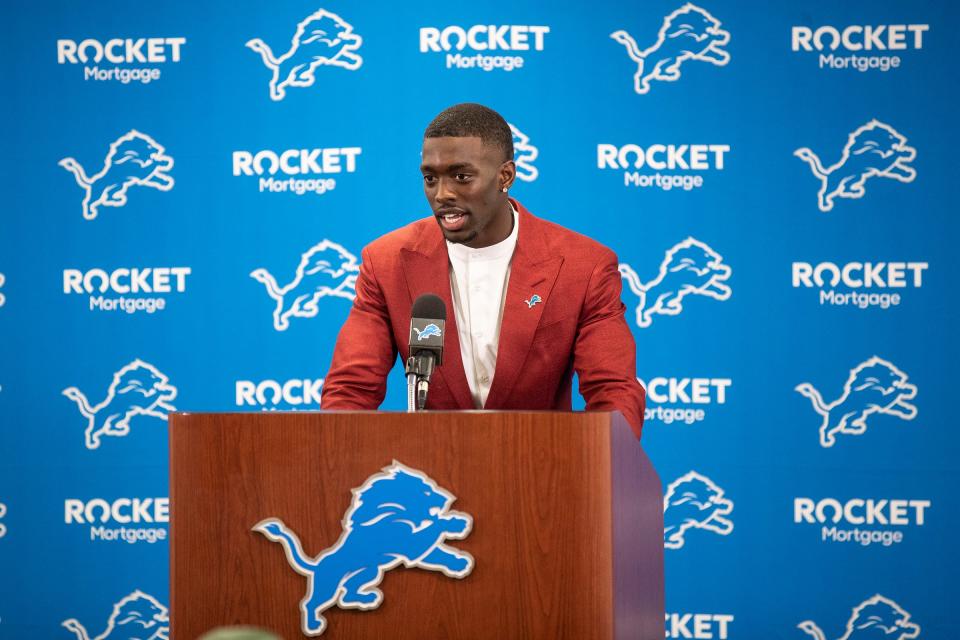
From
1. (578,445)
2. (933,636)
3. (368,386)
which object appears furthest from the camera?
(933,636)

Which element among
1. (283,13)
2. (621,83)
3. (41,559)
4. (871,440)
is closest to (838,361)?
(871,440)

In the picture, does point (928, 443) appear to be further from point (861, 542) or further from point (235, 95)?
point (235, 95)

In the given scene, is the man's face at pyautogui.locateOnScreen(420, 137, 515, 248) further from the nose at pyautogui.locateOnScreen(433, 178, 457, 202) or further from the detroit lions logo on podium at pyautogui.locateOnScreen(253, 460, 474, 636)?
the detroit lions logo on podium at pyautogui.locateOnScreen(253, 460, 474, 636)

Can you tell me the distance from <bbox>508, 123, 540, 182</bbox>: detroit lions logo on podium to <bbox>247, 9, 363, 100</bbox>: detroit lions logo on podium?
76 centimetres

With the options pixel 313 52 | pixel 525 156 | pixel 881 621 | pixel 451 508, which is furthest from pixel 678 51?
pixel 451 508

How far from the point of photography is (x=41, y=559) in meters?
4.70

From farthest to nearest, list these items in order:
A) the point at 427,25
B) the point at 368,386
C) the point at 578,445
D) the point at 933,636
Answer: the point at 427,25 → the point at 933,636 → the point at 368,386 → the point at 578,445

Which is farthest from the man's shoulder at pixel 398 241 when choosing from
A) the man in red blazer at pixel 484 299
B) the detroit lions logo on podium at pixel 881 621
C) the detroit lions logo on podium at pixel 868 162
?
the detroit lions logo on podium at pixel 881 621

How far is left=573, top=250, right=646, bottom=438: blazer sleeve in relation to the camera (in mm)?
2732

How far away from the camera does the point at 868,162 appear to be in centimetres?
448

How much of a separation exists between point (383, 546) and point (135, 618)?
10.6 ft

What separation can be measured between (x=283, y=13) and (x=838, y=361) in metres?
2.76

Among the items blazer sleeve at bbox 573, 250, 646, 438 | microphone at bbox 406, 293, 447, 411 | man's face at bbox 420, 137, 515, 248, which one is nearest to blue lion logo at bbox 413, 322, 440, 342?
microphone at bbox 406, 293, 447, 411

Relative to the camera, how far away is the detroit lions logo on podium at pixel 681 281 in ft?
14.8
